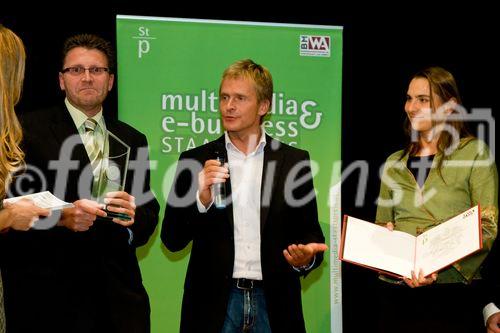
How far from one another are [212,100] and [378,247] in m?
1.55

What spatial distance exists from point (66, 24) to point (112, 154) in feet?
5.73

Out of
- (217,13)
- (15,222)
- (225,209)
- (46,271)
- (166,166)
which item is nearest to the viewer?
(15,222)

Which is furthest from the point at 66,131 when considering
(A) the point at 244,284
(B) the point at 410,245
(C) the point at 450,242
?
(C) the point at 450,242

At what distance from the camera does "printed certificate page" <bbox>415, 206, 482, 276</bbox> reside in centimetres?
310

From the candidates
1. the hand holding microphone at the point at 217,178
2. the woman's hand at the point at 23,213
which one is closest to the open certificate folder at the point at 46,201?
the woman's hand at the point at 23,213

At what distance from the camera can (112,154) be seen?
3.11 meters

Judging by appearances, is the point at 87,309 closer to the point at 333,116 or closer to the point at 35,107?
the point at 35,107

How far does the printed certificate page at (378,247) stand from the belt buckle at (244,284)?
47 centimetres

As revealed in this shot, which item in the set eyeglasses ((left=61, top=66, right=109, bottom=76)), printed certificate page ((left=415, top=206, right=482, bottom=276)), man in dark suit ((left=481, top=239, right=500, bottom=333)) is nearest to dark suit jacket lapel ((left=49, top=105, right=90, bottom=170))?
eyeglasses ((left=61, top=66, right=109, bottom=76))

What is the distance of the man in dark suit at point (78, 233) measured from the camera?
3.06 m

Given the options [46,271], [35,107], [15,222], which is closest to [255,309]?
[46,271]

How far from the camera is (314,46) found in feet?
14.9

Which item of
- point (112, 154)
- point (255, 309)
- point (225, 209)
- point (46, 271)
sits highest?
point (112, 154)

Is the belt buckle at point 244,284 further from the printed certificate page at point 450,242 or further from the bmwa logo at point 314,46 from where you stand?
the bmwa logo at point 314,46
